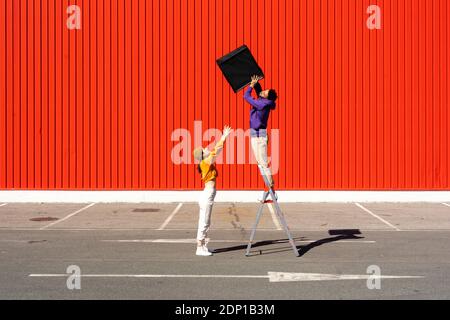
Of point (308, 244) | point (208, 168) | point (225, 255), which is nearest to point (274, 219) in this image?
point (308, 244)

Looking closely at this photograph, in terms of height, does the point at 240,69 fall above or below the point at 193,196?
above

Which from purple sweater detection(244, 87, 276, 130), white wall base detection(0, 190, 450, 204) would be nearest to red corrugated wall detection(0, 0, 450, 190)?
white wall base detection(0, 190, 450, 204)

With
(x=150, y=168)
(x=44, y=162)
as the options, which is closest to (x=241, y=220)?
(x=150, y=168)

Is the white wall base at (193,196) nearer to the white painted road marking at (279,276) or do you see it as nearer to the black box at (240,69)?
the black box at (240,69)

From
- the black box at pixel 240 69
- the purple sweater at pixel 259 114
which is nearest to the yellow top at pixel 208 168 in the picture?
the purple sweater at pixel 259 114

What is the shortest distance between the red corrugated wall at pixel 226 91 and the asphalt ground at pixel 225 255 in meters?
2.39

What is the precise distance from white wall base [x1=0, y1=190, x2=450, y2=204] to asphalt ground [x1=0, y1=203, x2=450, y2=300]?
6.40 feet

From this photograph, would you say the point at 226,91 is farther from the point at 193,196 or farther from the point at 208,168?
the point at 208,168

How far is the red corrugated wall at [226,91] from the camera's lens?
66.2ft

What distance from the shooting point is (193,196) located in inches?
789

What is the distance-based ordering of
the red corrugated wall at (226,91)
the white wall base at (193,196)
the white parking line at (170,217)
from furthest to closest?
the red corrugated wall at (226,91), the white wall base at (193,196), the white parking line at (170,217)

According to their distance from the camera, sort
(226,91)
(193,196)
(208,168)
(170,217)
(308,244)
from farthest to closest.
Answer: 1. (226,91)
2. (193,196)
3. (170,217)
4. (308,244)
5. (208,168)

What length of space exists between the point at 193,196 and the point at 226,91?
3434 millimetres
